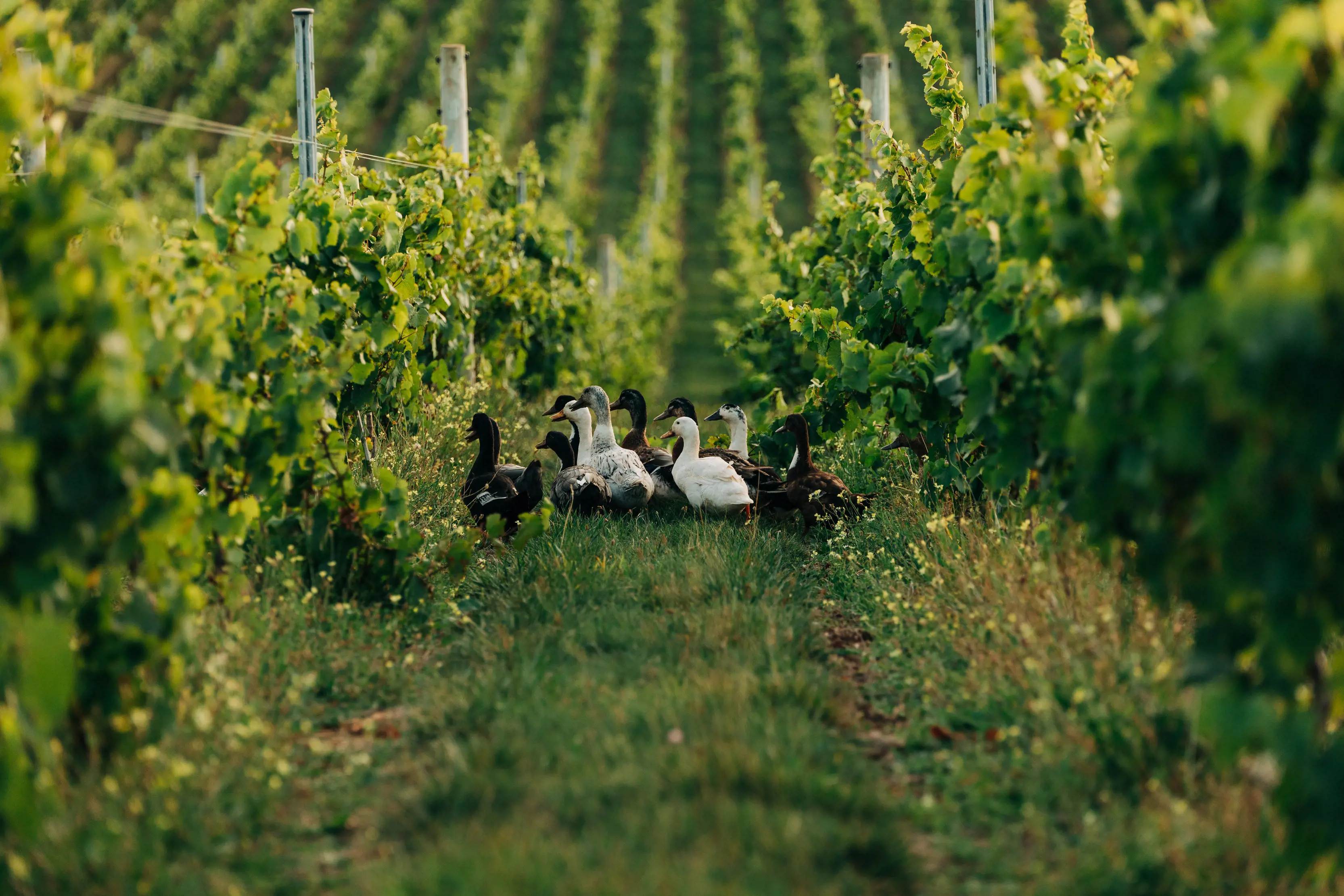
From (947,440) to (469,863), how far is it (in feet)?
13.4

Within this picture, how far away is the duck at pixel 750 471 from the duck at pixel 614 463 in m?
0.54

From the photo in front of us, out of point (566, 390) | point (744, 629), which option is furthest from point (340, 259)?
point (566, 390)

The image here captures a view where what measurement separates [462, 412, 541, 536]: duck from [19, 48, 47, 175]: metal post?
2657 mm

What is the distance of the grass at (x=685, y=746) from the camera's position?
10.6ft

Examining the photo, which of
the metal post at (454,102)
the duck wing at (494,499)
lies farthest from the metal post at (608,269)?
the duck wing at (494,499)

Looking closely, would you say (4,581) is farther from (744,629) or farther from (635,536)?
(635,536)

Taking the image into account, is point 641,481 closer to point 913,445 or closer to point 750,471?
point 750,471

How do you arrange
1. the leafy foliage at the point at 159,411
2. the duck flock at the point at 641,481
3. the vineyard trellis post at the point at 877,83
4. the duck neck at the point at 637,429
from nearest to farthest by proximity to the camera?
the leafy foliage at the point at 159,411, the duck flock at the point at 641,481, the duck neck at the point at 637,429, the vineyard trellis post at the point at 877,83

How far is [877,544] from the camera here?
664cm

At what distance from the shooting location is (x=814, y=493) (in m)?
7.17

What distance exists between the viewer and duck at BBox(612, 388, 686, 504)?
25.5 ft

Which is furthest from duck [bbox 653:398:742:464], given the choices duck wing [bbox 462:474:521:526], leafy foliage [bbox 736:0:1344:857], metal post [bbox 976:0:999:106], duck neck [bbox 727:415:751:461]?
leafy foliage [bbox 736:0:1344:857]

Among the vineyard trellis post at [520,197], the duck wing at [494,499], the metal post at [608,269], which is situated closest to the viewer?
the duck wing at [494,499]

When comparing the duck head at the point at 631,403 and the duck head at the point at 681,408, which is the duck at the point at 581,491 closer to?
the duck head at the point at 681,408
